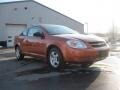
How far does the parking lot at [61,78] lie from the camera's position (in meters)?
7.26

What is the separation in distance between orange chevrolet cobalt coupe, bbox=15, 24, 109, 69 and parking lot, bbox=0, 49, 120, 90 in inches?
14.5

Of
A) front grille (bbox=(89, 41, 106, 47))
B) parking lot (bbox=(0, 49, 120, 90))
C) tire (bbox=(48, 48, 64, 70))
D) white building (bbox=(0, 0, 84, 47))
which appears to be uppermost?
white building (bbox=(0, 0, 84, 47))

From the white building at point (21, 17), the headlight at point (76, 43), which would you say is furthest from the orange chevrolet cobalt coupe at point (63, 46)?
the white building at point (21, 17)

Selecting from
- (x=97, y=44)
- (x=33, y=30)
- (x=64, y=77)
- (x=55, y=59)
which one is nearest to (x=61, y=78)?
(x=64, y=77)

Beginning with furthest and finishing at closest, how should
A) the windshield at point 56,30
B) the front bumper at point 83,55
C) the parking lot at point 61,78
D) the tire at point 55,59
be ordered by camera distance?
the windshield at point 56,30
the tire at point 55,59
the front bumper at point 83,55
the parking lot at point 61,78

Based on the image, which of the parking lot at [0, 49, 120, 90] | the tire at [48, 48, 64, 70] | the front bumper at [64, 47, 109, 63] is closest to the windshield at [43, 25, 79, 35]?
the tire at [48, 48, 64, 70]

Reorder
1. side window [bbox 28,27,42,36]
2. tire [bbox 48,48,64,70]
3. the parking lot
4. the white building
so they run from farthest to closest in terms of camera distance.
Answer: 1. the white building
2. side window [bbox 28,27,42,36]
3. tire [bbox 48,48,64,70]
4. the parking lot

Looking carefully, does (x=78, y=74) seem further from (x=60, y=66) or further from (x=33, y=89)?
(x=33, y=89)

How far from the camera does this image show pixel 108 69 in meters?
9.68

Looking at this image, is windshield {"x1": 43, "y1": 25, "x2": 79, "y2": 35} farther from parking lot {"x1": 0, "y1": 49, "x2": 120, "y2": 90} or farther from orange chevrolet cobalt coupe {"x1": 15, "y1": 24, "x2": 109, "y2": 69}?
parking lot {"x1": 0, "y1": 49, "x2": 120, "y2": 90}

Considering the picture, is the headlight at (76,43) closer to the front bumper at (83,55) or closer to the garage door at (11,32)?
the front bumper at (83,55)

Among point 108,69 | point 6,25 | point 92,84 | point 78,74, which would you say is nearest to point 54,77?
point 78,74

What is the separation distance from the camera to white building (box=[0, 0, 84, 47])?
32.0 meters

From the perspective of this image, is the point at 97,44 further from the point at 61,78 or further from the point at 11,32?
the point at 11,32
